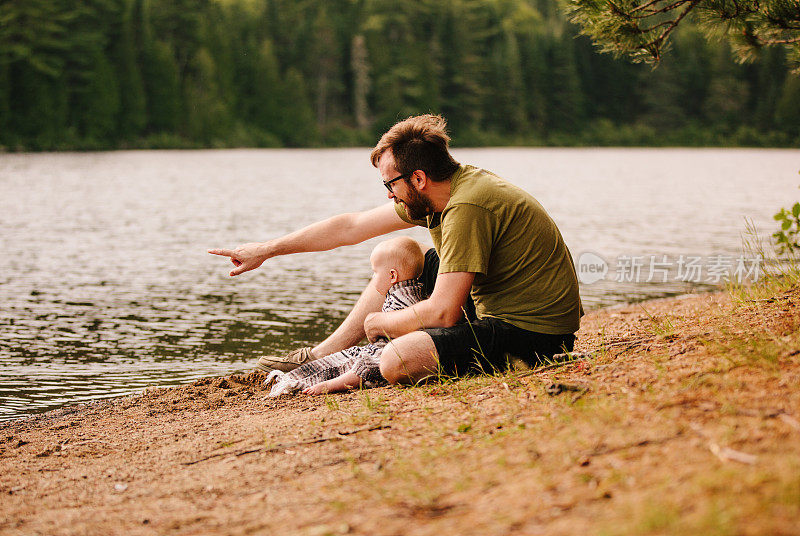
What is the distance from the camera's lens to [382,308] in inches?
181

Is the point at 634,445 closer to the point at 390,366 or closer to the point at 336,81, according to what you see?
the point at 390,366

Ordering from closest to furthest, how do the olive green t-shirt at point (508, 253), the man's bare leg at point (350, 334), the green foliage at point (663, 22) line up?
the olive green t-shirt at point (508, 253) → the man's bare leg at point (350, 334) → the green foliage at point (663, 22)

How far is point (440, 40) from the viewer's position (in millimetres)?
75000

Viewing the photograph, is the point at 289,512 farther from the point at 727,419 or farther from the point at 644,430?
the point at 727,419

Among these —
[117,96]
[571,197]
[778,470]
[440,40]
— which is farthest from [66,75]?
[778,470]

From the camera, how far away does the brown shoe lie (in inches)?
191

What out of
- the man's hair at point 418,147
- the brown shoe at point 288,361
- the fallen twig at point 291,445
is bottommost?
the brown shoe at point 288,361

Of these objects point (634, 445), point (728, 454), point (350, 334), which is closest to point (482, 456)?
point (634, 445)

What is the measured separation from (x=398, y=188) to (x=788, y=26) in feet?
11.1

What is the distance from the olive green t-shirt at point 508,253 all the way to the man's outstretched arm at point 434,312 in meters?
0.07

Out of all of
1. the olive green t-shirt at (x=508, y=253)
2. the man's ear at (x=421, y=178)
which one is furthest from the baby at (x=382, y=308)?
the man's ear at (x=421, y=178)

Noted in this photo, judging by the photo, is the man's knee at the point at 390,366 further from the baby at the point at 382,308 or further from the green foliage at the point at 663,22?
the green foliage at the point at 663,22

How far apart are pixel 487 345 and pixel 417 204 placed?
0.83 meters

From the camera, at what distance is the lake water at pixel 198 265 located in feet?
20.5
